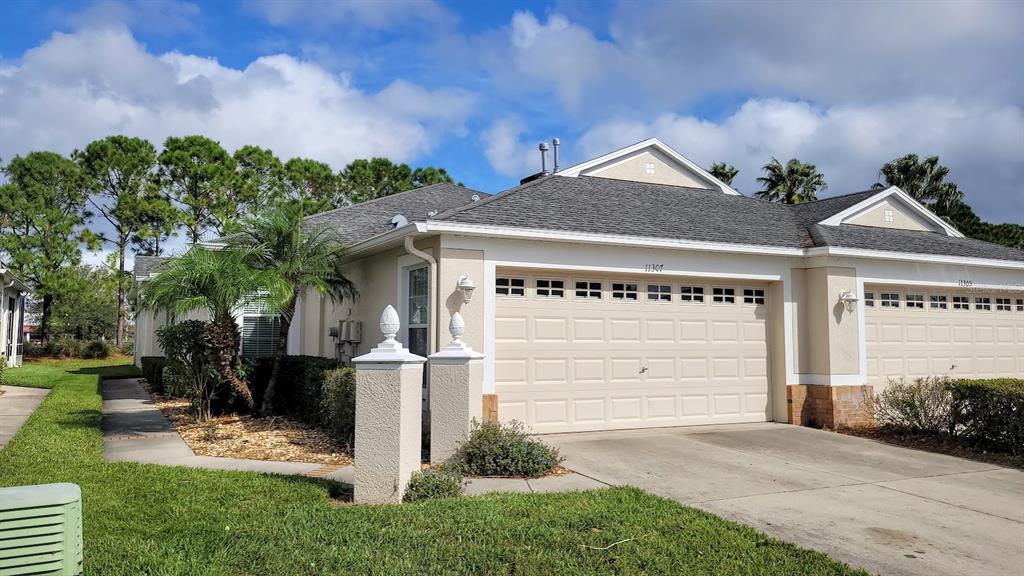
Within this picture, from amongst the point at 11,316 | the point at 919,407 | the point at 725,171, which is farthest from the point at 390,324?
the point at 725,171

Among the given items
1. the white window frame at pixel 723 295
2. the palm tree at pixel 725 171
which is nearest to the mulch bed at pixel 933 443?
the white window frame at pixel 723 295

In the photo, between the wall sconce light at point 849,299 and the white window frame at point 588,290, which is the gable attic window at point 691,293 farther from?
the wall sconce light at point 849,299

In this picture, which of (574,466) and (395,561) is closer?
(395,561)

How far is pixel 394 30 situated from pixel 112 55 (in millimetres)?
6644

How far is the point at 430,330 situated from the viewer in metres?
9.43

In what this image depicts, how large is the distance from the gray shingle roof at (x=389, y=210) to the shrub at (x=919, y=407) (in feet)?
31.4

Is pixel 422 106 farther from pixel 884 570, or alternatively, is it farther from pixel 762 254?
pixel 884 570

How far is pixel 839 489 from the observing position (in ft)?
22.8

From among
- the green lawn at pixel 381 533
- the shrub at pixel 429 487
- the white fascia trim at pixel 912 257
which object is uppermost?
the white fascia trim at pixel 912 257

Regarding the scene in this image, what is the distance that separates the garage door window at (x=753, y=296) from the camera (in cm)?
1184

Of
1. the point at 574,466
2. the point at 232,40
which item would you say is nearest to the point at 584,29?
the point at 232,40

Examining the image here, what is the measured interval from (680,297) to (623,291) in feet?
3.66

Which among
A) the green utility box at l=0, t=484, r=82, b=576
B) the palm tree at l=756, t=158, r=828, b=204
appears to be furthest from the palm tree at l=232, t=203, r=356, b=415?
the palm tree at l=756, t=158, r=828, b=204

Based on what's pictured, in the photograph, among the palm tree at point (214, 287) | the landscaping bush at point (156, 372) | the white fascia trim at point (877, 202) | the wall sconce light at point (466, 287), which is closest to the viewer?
the wall sconce light at point (466, 287)
